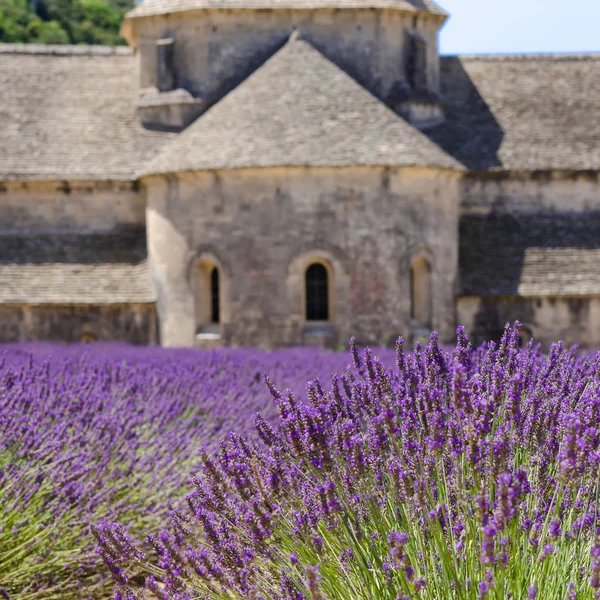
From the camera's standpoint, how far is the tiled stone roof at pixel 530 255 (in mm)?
26516

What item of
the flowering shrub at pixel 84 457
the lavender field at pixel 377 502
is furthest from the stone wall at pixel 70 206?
the lavender field at pixel 377 502

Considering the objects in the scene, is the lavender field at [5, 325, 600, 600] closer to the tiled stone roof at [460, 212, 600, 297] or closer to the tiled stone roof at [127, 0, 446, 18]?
the tiled stone roof at [460, 212, 600, 297]

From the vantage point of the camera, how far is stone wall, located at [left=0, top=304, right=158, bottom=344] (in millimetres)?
25875

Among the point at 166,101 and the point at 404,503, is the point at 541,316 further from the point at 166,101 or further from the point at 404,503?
the point at 404,503

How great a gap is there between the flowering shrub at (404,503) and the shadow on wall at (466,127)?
2226 cm

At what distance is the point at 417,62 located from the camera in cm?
2877

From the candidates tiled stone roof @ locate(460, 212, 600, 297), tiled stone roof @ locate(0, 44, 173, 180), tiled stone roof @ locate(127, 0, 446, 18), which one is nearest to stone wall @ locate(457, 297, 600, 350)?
tiled stone roof @ locate(460, 212, 600, 297)

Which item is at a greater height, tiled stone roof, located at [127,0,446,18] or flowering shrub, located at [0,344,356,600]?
tiled stone roof, located at [127,0,446,18]

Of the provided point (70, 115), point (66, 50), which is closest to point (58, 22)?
point (66, 50)

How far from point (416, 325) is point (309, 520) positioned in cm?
2074

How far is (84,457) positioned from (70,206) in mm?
20006

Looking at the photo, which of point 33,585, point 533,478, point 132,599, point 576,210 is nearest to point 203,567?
point 132,599

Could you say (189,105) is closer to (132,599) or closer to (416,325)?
(416,325)

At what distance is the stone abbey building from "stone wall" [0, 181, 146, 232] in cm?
5
